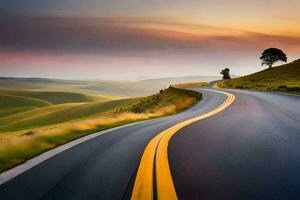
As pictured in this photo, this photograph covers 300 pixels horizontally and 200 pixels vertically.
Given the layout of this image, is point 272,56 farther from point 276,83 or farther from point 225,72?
point 276,83

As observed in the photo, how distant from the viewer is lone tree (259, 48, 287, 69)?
92.1 m

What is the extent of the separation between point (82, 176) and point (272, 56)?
9534cm

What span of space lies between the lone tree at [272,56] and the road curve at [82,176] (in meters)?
92.3

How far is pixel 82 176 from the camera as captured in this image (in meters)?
4.95

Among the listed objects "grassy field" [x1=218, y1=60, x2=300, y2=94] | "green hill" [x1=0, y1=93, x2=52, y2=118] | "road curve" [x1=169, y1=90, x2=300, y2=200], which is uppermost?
"road curve" [x1=169, y1=90, x2=300, y2=200]

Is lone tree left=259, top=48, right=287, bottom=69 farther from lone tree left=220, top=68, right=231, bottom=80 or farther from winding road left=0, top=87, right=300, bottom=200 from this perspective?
winding road left=0, top=87, right=300, bottom=200

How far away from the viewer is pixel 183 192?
4184 mm

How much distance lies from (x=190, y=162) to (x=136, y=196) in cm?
210

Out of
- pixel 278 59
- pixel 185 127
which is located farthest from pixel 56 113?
pixel 185 127

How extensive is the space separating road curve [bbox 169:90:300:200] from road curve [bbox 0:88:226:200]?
2.39ft

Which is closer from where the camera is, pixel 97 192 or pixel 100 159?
pixel 97 192

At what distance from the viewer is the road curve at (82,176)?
4.13 m

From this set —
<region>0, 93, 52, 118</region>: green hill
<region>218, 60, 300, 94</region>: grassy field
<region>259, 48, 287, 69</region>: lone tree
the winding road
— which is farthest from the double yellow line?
<region>0, 93, 52, 118</region>: green hill

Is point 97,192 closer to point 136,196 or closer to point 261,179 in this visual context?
point 136,196
